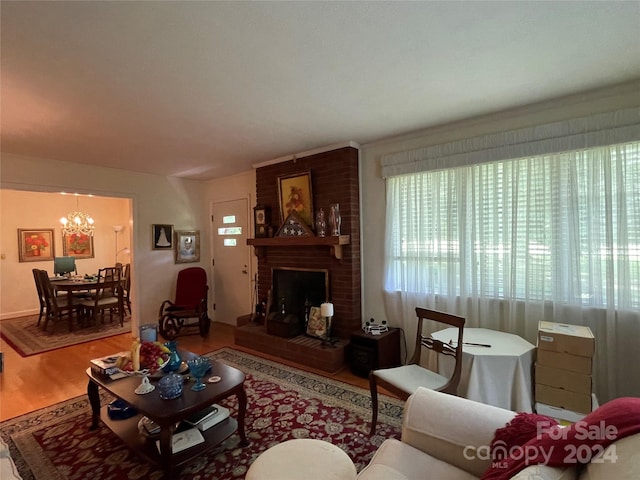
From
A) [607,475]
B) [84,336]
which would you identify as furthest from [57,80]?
[84,336]

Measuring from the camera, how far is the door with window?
493 centimetres

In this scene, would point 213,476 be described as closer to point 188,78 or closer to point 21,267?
point 188,78

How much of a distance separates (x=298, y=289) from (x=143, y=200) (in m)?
2.84

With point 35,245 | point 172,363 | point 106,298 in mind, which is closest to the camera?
point 172,363

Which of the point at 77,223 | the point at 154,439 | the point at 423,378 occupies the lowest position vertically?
the point at 154,439

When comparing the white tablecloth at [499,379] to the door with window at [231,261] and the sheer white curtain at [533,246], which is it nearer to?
the sheer white curtain at [533,246]

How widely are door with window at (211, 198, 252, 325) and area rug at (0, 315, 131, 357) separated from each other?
1567 millimetres

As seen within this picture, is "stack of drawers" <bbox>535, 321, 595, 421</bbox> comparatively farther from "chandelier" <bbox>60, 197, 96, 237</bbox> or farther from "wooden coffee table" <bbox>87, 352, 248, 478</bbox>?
"chandelier" <bbox>60, 197, 96, 237</bbox>

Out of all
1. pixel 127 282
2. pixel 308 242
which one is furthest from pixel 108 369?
pixel 127 282

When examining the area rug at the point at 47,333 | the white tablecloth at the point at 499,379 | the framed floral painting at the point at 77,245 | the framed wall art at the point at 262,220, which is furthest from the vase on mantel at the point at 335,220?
the framed floral painting at the point at 77,245

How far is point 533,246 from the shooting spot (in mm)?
2529

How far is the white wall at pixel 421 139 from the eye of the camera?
229cm

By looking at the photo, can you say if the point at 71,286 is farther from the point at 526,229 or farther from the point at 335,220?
the point at 526,229

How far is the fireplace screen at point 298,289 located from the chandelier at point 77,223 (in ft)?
16.4
